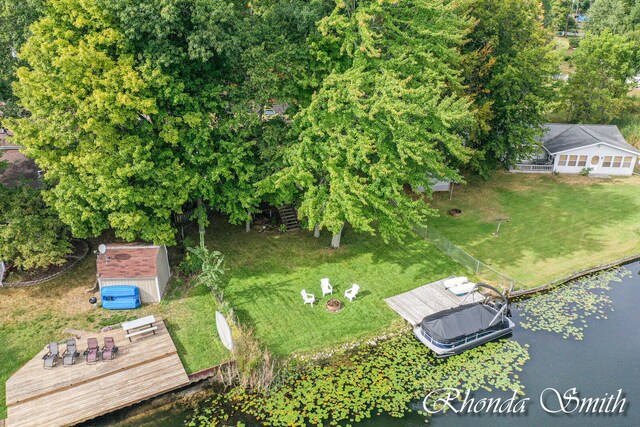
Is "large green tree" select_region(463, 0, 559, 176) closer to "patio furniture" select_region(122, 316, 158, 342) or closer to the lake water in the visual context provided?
the lake water

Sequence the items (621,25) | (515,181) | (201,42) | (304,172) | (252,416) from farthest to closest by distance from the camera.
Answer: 1. (621,25)
2. (515,181)
3. (304,172)
4. (201,42)
5. (252,416)

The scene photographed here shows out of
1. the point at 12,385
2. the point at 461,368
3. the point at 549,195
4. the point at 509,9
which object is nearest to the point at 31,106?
the point at 12,385

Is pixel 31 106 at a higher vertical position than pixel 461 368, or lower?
higher

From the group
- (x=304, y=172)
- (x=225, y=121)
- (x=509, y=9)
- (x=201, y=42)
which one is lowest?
(x=304, y=172)

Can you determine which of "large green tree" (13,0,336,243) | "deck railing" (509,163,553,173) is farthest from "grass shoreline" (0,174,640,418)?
"deck railing" (509,163,553,173)

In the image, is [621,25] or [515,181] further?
[621,25]

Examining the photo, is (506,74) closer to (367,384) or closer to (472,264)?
(472,264)

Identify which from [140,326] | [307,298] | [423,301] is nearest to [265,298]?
[307,298]

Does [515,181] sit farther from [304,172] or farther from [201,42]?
[201,42]
